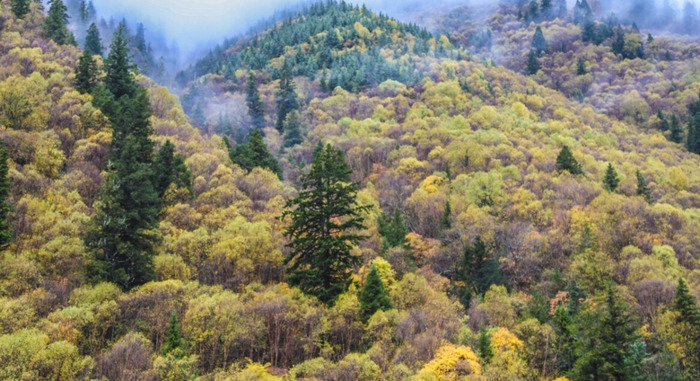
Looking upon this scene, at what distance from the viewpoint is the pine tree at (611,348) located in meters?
33.4

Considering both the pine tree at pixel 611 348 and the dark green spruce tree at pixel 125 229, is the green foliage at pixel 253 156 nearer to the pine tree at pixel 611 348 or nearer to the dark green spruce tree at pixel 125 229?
the dark green spruce tree at pixel 125 229

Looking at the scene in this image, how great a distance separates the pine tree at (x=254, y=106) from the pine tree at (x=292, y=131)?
902 cm

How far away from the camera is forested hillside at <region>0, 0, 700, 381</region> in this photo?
33.5 m

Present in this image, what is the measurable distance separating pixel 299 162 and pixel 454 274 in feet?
162

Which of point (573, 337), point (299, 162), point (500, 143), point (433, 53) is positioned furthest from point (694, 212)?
point (433, 53)

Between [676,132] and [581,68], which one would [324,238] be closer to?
[676,132]

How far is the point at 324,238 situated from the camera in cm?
4244

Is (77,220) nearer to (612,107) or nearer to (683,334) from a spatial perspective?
(683,334)

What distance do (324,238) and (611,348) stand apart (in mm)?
22745

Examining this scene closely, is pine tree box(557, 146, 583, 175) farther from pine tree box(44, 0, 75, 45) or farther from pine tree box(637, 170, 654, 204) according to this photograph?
pine tree box(44, 0, 75, 45)

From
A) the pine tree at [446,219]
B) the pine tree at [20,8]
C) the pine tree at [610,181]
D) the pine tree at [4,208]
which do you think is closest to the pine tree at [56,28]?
the pine tree at [20,8]

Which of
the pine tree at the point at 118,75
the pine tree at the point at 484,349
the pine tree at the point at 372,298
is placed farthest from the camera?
the pine tree at the point at 118,75

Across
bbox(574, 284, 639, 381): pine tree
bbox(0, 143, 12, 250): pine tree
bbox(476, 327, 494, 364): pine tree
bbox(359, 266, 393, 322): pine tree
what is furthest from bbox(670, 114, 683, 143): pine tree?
bbox(0, 143, 12, 250): pine tree

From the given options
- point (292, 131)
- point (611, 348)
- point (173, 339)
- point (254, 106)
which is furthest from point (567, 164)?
point (254, 106)
